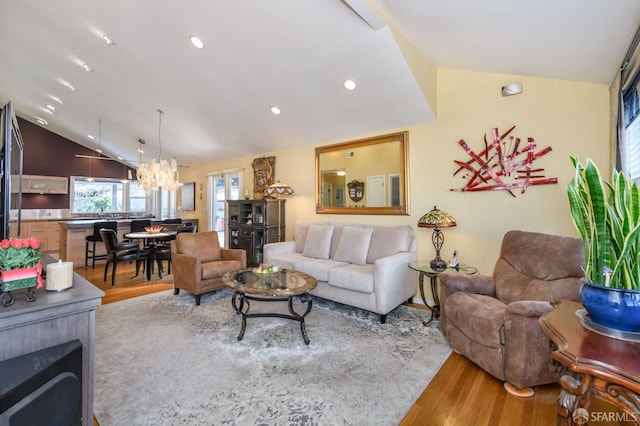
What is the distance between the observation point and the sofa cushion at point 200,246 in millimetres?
3988

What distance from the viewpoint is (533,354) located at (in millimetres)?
1871

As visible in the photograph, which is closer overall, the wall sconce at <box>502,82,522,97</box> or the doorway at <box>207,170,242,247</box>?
the wall sconce at <box>502,82,522,97</box>

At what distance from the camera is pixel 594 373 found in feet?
2.95

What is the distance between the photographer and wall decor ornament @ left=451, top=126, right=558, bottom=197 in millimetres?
2936

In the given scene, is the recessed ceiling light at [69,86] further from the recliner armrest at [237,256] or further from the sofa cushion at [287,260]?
the sofa cushion at [287,260]

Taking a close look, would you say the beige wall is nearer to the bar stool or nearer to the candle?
the candle

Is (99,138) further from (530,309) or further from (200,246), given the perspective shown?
(530,309)

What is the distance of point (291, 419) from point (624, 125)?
3.16 m

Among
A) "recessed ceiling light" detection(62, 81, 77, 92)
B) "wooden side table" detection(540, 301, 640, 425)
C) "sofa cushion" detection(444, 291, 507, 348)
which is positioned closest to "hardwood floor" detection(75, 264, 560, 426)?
"sofa cushion" detection(444, 291, 507, 348)

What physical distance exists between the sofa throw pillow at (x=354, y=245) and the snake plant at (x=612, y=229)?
2.57 meters

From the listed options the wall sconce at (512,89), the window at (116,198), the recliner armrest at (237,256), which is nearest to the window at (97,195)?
the window at (116,198)

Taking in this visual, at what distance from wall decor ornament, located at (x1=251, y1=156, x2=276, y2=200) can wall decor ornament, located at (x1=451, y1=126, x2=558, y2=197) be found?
11.1ft

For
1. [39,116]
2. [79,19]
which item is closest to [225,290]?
[79,19]

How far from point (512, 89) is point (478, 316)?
239 centimetres
